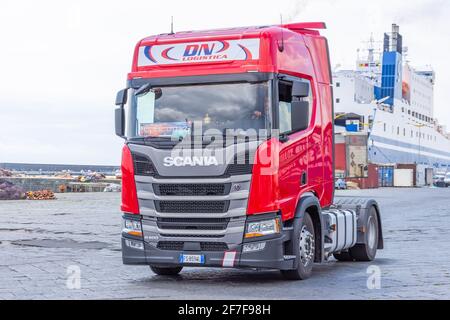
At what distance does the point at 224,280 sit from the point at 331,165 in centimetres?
257

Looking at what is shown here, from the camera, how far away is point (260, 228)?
387 inches

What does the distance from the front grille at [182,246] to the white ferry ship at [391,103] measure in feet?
236

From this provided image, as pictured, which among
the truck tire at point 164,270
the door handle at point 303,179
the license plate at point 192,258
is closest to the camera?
the license plate at point 192,258

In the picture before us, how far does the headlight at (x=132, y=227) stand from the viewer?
10305 millimetres

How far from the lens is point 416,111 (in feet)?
360

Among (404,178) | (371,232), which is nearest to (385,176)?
(404,178)

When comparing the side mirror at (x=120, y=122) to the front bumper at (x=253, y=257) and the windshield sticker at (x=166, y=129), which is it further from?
the front bumper at (x=253, y=257)

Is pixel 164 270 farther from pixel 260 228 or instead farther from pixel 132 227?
pixel 260 228

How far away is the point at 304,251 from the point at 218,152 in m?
1.90

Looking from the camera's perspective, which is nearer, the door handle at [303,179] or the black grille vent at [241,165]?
the black grille vent at [241,165]

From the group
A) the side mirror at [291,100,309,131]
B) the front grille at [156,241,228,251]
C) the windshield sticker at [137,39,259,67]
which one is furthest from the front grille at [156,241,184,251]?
the windshield sticker at [137,39,259,67]

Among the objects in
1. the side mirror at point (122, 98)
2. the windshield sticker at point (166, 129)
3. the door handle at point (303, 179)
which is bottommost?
the door handle at point (303, 179)

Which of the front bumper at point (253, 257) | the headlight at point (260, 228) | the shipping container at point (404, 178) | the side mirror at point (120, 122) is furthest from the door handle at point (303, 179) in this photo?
the shipping container at point (404, 178)

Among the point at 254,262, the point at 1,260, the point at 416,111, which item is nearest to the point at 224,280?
the point at 254,262
